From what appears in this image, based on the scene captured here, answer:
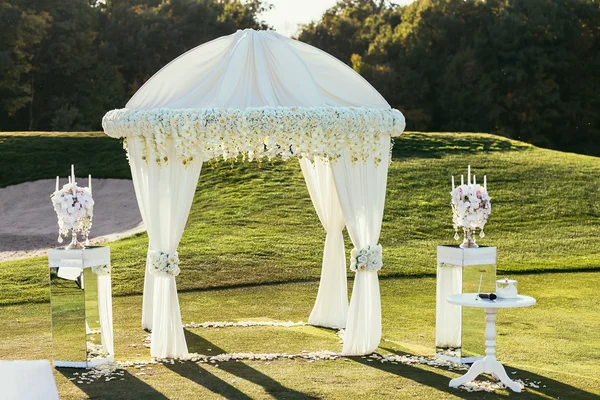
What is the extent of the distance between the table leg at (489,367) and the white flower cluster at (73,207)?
4.05 m

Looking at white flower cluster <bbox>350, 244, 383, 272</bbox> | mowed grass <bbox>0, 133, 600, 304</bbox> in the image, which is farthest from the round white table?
mowed grass <bbox>0, 133, 600, 304</bbox>

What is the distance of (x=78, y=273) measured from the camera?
9.40 metres

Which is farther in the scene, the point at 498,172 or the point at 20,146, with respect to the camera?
the point at 20,146

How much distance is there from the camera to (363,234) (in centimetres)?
991

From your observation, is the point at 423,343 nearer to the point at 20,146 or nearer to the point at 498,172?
the point at 498,172

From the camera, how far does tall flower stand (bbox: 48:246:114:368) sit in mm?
9391

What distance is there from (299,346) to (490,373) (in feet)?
8.07

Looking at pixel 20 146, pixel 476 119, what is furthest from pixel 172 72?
pixel 476 119

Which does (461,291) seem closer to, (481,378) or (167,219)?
(481,378)

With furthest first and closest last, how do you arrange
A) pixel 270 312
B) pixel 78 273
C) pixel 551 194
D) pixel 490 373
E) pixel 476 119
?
pixel 476 119
pixel 551 194
pixel 270 312
pixel 78 273
pixel 490 373

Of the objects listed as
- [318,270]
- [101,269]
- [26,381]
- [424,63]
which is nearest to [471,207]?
[101,269]

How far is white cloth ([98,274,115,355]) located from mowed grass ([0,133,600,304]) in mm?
3498

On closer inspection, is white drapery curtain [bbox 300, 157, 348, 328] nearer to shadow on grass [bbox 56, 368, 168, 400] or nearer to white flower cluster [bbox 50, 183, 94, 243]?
white flower cluster [bbox 50, 183, 94, 243]

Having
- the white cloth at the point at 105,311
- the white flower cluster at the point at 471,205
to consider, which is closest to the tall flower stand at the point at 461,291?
the white flower cluster at the point at 471,205
